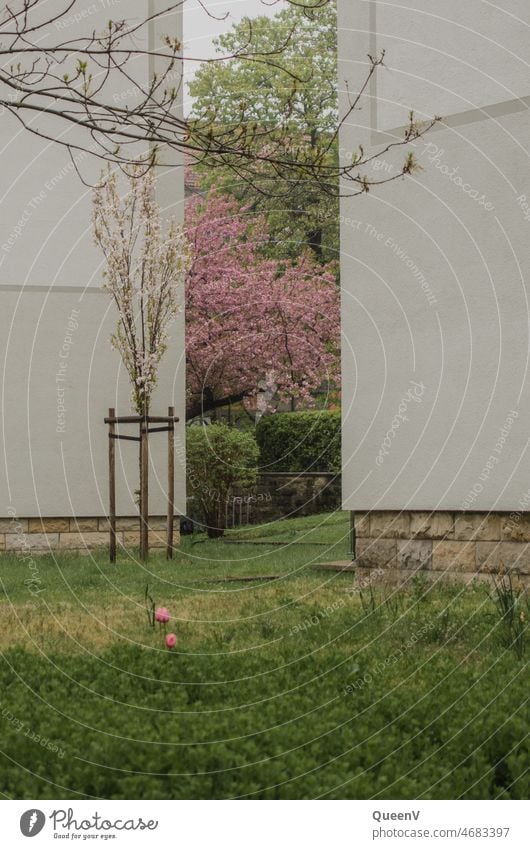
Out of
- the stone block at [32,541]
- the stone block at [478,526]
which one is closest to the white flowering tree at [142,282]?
the stone block at [32,541]

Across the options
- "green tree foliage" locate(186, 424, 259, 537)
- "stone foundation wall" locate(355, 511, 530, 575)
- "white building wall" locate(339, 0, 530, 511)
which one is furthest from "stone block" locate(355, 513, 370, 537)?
"green tree foliage" locate(186, 424, 259, 537)

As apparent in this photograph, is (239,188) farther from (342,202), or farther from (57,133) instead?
(342,202)

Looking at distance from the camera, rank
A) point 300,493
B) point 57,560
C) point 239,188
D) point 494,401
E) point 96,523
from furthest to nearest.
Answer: point 239,188 → point 300,493 → point 96,523 → point 57,560 → point 494,401

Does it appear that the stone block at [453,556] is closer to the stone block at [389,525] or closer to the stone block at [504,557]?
the stone block at [504,557]

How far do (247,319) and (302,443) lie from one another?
3061 mm

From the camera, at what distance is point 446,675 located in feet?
19.0

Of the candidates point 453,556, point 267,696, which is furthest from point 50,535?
point 267,696

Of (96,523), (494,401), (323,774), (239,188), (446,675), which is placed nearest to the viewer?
(323,774)

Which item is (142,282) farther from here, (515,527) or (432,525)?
(515,527)

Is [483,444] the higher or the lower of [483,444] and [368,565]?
the higher

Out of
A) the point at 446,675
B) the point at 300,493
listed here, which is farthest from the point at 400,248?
the point at 300,493

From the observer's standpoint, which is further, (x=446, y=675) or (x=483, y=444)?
(x=483, y=444)

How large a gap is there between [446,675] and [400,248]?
14.7 feet

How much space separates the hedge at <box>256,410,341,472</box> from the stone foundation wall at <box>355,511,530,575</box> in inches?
457
